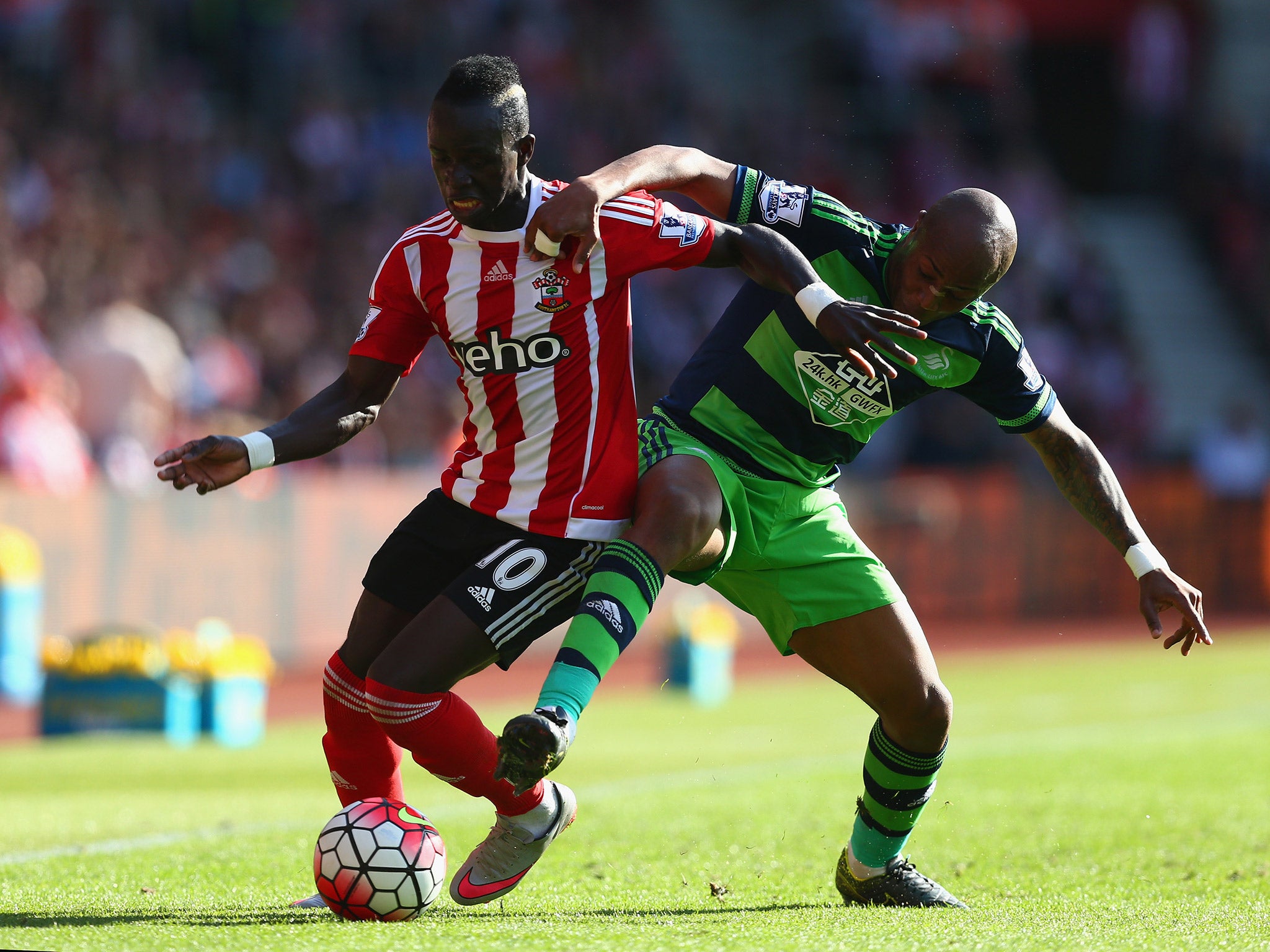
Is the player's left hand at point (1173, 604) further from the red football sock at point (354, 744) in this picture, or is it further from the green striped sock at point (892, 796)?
the red football sock at point (354, 744)

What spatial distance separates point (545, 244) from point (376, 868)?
181 centimetres

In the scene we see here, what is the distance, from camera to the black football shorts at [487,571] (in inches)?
183

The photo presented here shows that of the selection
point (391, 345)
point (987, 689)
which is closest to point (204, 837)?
point (391, 345)

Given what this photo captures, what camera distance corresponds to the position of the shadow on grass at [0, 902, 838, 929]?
4.52m

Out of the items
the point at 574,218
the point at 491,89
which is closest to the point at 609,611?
the point at 574,218

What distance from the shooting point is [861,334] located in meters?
4.50

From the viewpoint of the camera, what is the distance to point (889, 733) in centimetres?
526

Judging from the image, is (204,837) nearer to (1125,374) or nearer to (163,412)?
(163,412)

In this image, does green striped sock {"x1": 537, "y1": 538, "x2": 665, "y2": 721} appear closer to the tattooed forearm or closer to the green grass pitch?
the green grass pitch

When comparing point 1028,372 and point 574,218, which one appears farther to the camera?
point 1028,372

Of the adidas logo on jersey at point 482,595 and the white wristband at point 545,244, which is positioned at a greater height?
the white wristband at point 545,244

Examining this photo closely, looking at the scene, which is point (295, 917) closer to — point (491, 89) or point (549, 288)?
point (549, 288)

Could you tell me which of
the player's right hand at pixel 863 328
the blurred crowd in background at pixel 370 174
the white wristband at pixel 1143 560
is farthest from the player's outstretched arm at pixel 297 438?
the blurred crowd in background at pixel 370 174

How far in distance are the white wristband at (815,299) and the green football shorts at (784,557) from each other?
652 millimetres
